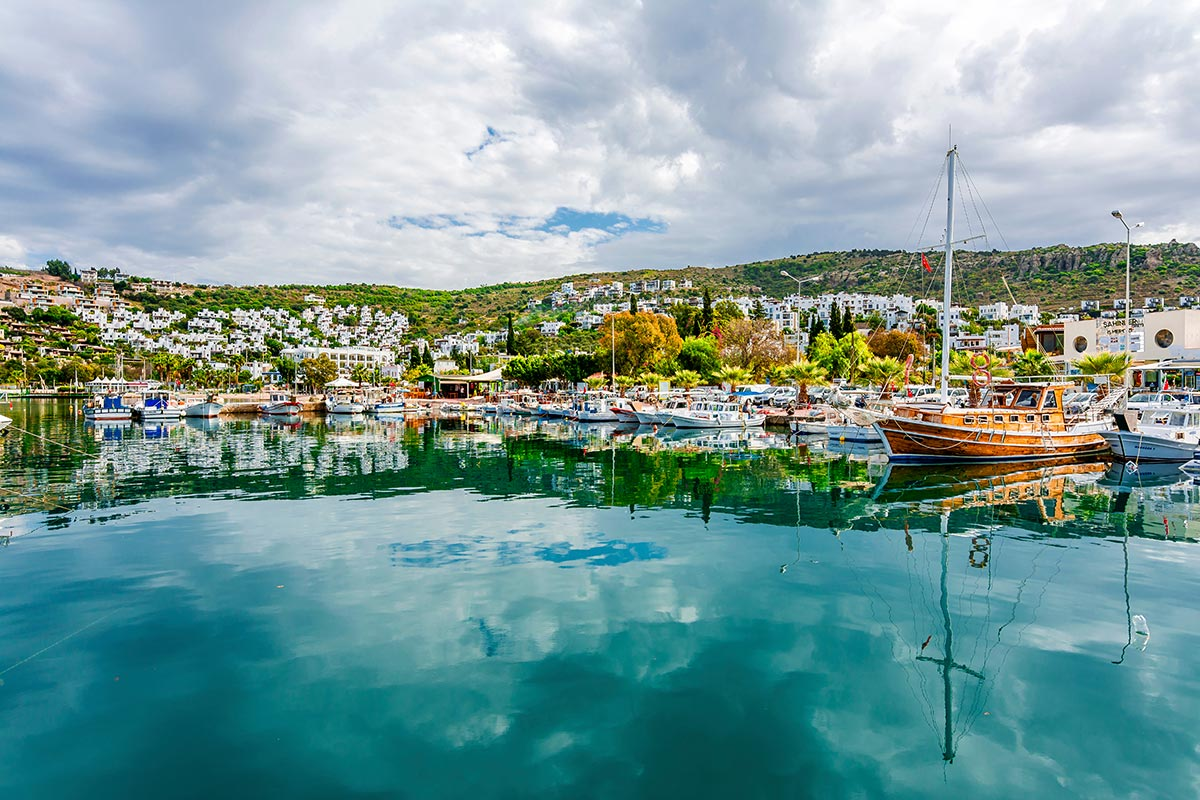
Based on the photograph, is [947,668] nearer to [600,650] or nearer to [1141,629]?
[1141,629]

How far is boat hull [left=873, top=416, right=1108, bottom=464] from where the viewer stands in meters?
24.2

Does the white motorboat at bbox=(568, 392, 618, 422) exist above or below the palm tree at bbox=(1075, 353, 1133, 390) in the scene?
below

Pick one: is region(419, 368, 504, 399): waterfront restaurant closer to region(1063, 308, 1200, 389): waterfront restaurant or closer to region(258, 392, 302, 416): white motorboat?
region(258, 392, 302, 416): white motorboat

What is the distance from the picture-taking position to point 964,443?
24.3 meters

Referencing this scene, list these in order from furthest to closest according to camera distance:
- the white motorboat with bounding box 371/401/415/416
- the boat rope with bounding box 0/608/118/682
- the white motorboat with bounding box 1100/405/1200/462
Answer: the white motorboat with bounding box 371/401/415/416 < the white motorboat with bounding box 1100/405/1200/462 < the boat rope with bounding box 0/608/118/682

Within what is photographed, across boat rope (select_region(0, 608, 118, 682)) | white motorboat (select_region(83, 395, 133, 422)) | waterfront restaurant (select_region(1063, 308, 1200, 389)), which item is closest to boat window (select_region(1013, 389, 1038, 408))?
waterfront restaurant (select_region(1063, 308, 1200, 389))

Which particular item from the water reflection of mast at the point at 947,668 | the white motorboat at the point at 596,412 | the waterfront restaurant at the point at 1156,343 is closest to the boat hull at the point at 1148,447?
the waterfront restaurant at the point at 1156,343

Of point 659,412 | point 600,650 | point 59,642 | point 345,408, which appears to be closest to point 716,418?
point 659,412

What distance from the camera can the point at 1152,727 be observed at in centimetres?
584

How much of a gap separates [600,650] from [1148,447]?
2644cm

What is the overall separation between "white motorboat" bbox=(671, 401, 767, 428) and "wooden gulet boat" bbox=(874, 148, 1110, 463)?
16.4m

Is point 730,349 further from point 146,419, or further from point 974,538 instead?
point 974,538

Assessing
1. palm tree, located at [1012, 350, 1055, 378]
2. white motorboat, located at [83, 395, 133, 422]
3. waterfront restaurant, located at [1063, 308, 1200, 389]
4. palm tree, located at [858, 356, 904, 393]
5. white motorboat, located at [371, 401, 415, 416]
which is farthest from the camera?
white motorboat, located at [371, 401, 415, 416]

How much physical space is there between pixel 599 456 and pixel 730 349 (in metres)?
48.3
